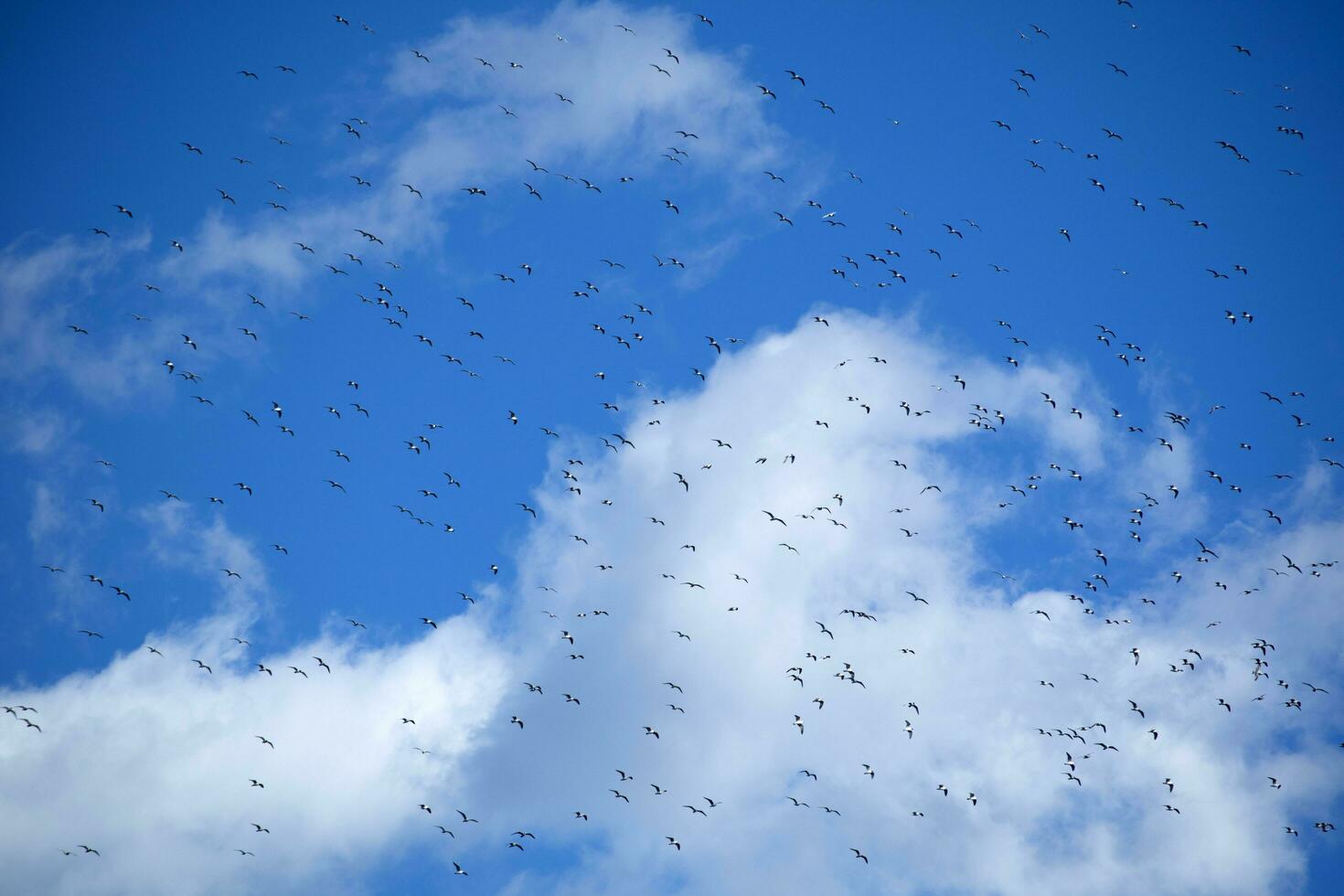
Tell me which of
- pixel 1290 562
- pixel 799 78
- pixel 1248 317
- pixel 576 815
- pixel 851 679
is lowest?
pixel 576 815

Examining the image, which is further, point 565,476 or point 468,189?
point 565,476

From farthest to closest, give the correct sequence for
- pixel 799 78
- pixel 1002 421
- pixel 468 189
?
pixel 1002 421
pixel 468 189
pixel 799 78

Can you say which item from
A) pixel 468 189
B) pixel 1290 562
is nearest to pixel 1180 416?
pixel 1290 562

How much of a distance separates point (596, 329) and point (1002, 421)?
33892 millimetres

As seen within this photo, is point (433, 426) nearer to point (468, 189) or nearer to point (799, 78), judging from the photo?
point (468, 189)

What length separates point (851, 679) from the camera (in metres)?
124

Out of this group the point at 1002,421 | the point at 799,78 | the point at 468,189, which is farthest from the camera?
the point at 1002,421

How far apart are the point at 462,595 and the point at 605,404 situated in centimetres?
2035

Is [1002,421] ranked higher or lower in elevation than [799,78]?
lower

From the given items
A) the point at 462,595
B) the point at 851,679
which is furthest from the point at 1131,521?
the point at 462,595

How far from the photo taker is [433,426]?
132m

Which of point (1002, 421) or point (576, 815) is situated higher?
point (1002, 421)

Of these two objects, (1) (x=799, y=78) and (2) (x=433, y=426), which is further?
(2) (x=433, y=426)

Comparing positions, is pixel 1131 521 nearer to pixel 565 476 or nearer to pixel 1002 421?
pixel 1002 421
